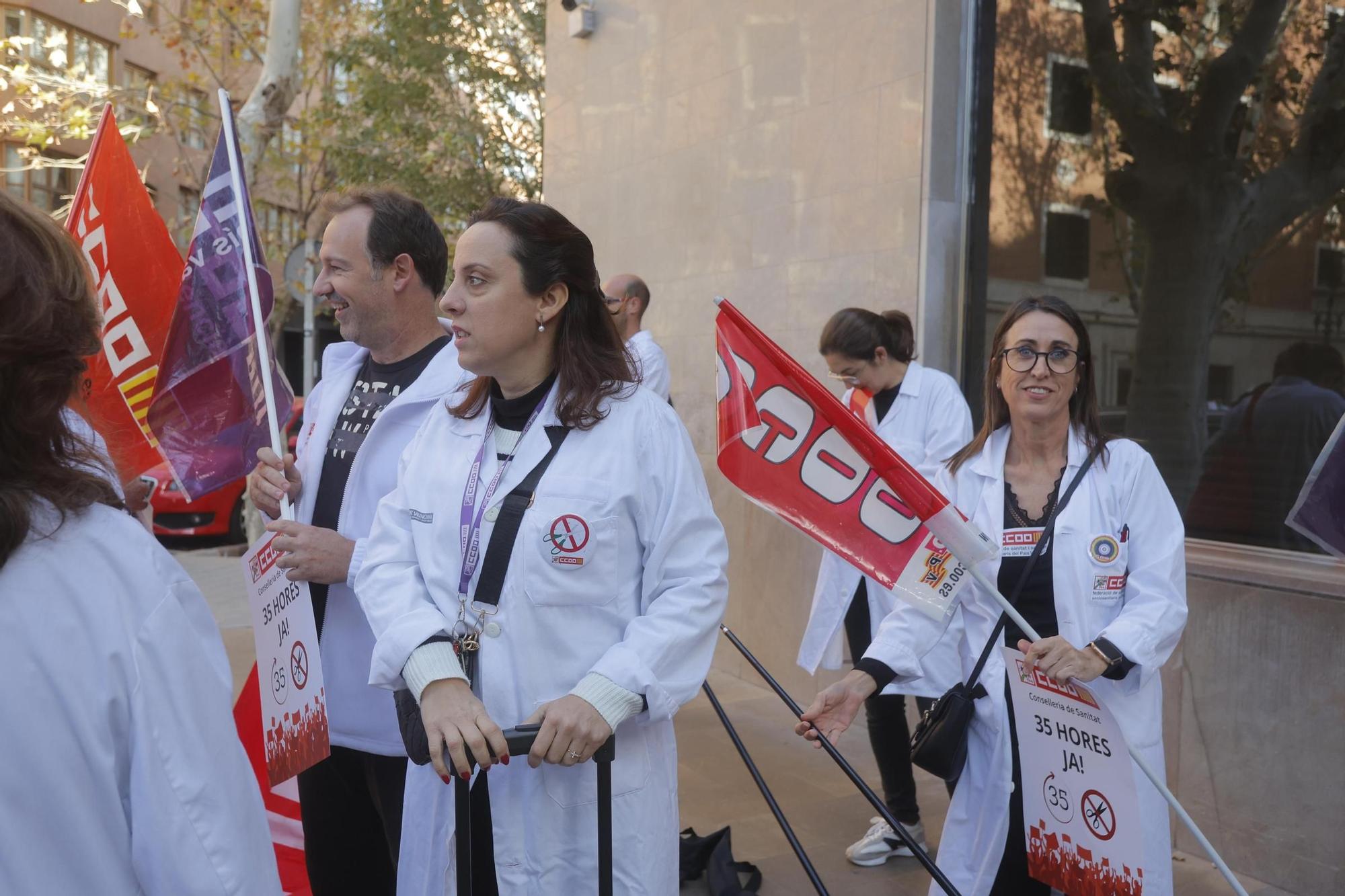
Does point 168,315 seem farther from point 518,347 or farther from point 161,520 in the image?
point 161,520

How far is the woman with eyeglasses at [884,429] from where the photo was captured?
15.6ft

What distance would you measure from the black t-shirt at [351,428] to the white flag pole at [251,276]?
10 centimetres

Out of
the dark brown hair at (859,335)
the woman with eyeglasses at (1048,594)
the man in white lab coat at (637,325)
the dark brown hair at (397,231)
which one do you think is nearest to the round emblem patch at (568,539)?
the woman with eyeglasses at (1048,594)

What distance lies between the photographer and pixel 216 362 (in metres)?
3.46

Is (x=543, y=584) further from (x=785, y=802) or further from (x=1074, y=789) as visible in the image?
(x=785, y=802)

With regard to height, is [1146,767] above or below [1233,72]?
below

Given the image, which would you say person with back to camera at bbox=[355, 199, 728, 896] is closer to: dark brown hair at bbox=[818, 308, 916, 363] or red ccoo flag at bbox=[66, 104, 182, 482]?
red ccoo flag at bbox=[66, 104, 182, 482]

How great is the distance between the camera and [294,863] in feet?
12.4

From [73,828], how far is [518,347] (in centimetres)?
135

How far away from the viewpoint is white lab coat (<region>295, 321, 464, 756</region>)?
296 centimetres

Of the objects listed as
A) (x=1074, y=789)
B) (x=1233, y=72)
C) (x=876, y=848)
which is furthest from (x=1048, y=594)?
(x=1233, y=72)

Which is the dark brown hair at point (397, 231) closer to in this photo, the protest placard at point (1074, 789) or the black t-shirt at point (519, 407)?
the black t-shirt at point (519, 407)

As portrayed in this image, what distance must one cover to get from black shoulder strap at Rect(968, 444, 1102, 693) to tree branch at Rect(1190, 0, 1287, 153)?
273cm

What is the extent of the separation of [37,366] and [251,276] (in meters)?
1.97
